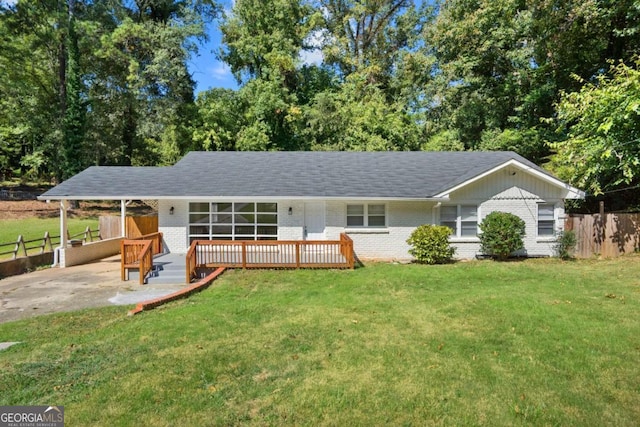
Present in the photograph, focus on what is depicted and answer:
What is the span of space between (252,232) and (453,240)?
8.04 meters

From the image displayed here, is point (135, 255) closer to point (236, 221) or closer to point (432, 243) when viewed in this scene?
point (236, 221)

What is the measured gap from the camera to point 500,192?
560 inches

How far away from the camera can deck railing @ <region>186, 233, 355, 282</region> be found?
1202 cm

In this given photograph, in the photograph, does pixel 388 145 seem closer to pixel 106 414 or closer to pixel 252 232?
pixel 252 232

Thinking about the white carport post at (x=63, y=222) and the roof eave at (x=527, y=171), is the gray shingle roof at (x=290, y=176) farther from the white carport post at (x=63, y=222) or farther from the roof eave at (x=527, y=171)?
the white carport post at (x=63, y=222)

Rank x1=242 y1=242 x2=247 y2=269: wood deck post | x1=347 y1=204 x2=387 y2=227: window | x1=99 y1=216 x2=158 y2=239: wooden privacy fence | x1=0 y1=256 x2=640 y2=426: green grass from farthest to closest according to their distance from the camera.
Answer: x1=99 y1=216 x2=158 y2=239: wooden privacy fence → x1=347 y1=204 x2=387 y2=227: window → x1=242 y1=242 x2=247 y2=269: wood deck post → x1=0 y1=256 x2=640 y2=426: green grass

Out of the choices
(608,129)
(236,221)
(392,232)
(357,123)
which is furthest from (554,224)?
(357,123)

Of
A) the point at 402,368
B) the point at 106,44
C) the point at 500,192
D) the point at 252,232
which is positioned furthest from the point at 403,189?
the point at 106,44

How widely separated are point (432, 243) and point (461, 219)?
2.23 m

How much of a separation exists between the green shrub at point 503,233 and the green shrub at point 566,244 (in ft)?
5.26

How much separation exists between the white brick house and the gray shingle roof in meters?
0.07

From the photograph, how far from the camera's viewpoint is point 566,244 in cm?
1383

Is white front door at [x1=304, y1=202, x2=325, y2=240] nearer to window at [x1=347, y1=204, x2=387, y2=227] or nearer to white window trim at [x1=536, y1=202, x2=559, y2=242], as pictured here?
window at [x1=347, y1=204, x2=387, y2=227]

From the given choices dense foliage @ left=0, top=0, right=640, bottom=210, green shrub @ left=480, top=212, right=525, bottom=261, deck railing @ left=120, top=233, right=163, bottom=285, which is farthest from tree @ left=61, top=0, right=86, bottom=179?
green shrub @ left=480, top=212, right=525, bottom=261
